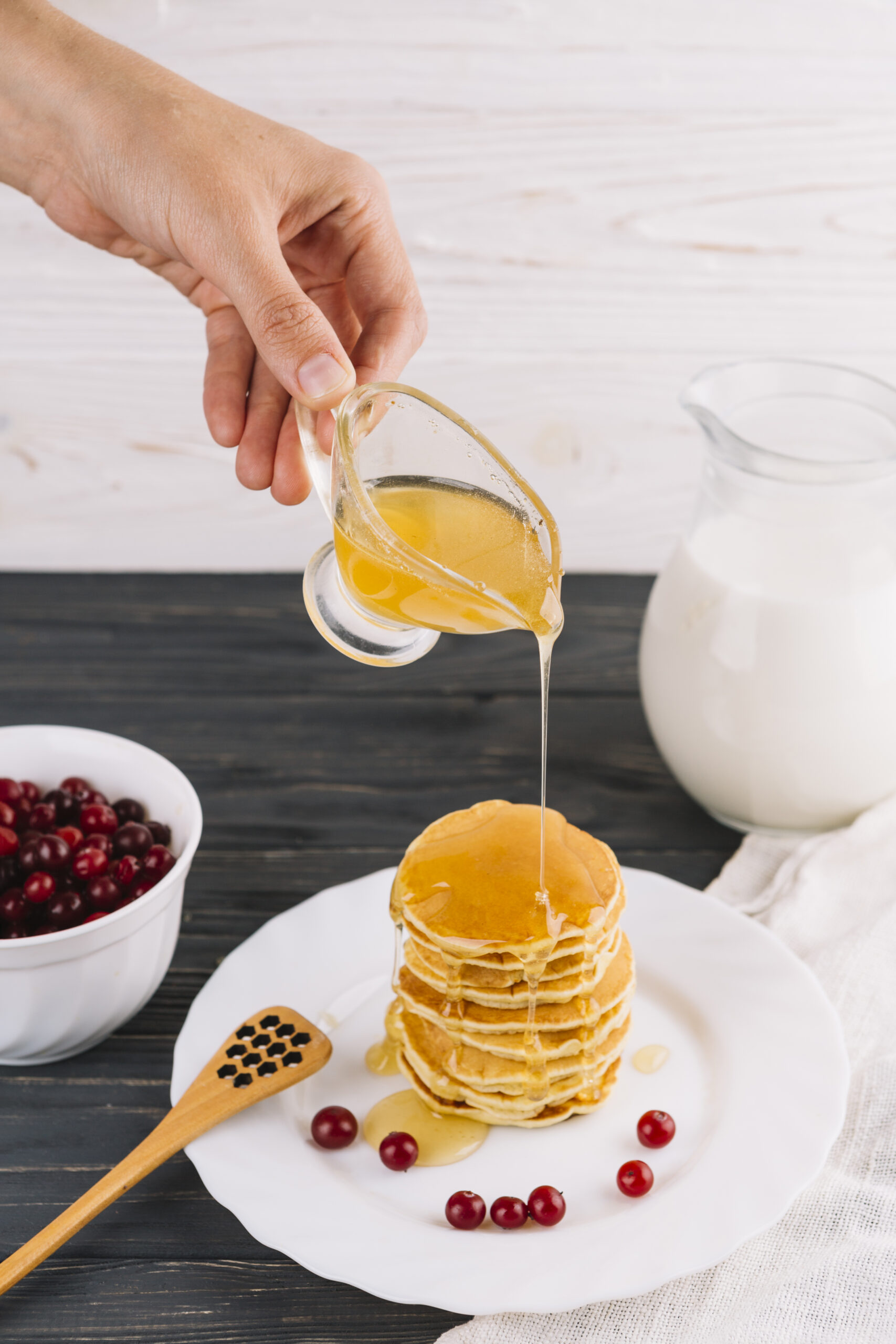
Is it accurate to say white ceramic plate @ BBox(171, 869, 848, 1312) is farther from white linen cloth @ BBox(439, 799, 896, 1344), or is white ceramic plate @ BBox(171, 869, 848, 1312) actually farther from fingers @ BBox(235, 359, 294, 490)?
fingers @ BBox(235, 359, 294, 490)

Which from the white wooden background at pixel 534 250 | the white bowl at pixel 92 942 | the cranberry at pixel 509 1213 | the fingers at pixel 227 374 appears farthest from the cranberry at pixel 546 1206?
the white wooden background at pixel 534 250

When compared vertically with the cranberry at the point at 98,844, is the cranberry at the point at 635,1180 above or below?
below

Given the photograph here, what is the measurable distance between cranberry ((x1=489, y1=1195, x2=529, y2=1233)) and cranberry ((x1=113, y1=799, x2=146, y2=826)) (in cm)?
53

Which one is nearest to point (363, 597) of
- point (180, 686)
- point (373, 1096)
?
point (373, 1096)

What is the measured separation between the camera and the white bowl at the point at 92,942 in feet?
3.45

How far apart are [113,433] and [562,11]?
1.01 metres

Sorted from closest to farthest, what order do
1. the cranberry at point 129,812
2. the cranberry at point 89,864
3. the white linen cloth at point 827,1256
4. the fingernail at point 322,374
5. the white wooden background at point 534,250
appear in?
1. the white linen cloth at point 827,1256
2. the fingernail at point 322,374
3. the cranberry at point 89,864
4. the cranberry at point 129,812
5. the white wooden background at point 534,250

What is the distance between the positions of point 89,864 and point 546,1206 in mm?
518

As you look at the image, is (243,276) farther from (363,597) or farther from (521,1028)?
(521,1028)

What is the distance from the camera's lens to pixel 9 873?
1.14m

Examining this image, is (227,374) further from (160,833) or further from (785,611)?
(785,611)

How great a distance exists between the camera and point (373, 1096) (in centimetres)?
114

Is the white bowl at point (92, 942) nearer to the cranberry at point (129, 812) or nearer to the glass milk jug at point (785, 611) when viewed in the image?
the cranberry at point (129, 812)

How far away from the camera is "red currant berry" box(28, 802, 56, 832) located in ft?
3.97
